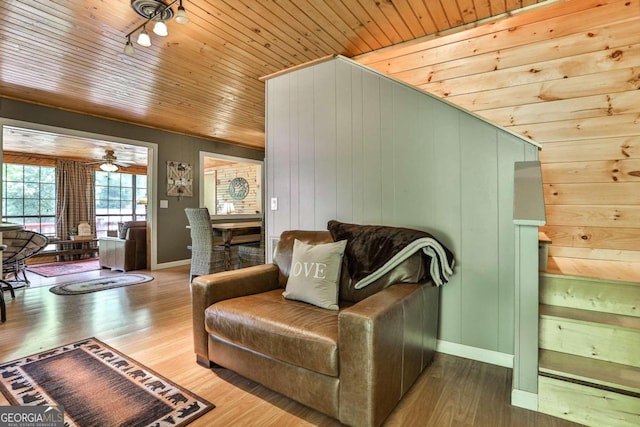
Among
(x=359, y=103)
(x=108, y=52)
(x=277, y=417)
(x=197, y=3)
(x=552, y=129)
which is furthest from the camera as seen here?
(x=108, y=52)

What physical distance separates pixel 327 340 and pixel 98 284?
422 cm

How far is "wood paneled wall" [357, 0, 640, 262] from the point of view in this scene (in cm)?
223

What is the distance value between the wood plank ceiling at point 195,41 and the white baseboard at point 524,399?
255 cm

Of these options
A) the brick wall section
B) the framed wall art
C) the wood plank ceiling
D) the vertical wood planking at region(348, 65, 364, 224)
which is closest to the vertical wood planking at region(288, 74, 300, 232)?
the wood plank ceiling

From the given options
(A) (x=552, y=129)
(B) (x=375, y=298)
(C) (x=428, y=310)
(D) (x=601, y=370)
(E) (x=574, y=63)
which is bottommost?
(D) (x=601, y=370)

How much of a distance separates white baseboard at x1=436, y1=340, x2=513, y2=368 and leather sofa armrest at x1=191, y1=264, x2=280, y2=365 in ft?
4.64

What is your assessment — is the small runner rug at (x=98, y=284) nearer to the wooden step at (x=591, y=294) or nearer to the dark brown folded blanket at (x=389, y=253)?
the dark brown folded blanket at (x=389, y=253)

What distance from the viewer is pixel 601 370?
1609mm

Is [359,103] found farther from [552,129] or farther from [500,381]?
[500,381]

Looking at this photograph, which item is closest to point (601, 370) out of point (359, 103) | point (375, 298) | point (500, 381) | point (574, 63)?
point (500, 381)

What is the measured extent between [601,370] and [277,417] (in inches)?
65.3

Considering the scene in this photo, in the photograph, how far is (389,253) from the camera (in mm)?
2025

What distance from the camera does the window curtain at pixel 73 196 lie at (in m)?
7.16

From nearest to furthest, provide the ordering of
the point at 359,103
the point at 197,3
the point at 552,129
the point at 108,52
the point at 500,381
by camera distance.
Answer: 1. the point at 500,381
2. the point at 197,3
3. the point at 552,129
4. the point at 359,103
5. the point at 108,52
